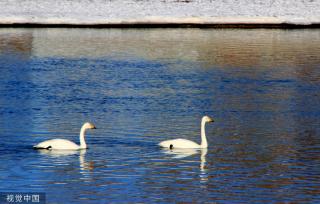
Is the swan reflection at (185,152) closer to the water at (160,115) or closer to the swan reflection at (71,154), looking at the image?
the water at (160,115)

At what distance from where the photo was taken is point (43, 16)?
5972cm

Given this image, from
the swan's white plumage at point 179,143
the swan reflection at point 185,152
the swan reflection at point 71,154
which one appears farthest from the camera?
the swan's white plumage at point 179,143

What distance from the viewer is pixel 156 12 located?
2360 inches

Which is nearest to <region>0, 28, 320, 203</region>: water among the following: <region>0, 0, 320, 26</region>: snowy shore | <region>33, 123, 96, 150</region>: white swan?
<region>33, 123, 96, 150</region>: white swan

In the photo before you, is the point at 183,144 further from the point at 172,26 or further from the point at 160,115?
the point at 172,26

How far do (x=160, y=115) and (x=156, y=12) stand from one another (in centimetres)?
3112

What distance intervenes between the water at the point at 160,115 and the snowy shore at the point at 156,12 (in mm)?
5210

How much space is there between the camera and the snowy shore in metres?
59.2

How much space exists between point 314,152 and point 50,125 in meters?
7.30

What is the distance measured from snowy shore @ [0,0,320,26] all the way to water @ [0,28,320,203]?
521 cm

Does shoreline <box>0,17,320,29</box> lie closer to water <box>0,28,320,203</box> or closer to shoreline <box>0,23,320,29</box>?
shoreline <box>0,23,320,29</box>

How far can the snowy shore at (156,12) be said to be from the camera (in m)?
59.2

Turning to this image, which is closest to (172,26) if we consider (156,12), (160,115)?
(156,12)

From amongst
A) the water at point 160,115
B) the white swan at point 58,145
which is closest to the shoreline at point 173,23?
the water at point 160,115
